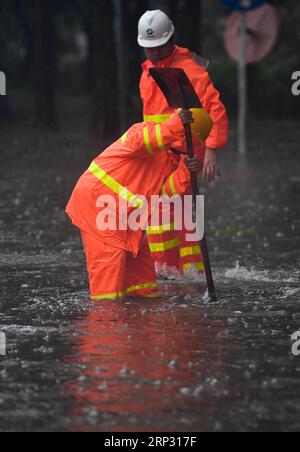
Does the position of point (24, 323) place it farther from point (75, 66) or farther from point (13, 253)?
point (75, 66)

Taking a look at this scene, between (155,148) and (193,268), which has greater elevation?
(155,148)

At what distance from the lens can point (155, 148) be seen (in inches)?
389

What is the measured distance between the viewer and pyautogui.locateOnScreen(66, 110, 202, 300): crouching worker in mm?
9898

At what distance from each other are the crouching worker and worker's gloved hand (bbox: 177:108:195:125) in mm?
68

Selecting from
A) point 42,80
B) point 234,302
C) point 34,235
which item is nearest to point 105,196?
point 234,302

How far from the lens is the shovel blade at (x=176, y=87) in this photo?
389 inches

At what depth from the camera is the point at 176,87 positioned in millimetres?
9891

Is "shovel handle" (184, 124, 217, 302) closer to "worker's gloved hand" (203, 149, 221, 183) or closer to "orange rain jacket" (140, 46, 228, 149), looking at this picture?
"worker's gloved hand" (203, 149, 221, 183)

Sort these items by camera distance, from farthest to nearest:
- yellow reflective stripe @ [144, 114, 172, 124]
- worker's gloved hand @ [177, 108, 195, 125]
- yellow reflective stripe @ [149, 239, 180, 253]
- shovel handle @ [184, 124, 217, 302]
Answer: yellow reflective stripe @ [149, 239, 180, 253] → yellow reflective stripe @ [144, 114, 172, 124] → shovel handle @ [184, 124, 217, 302] → worker's gloved hand @ [177, 108, 195, 125]

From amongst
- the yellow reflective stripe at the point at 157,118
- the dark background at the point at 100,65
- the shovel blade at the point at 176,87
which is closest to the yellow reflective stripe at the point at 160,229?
the yellow reflective stripe at the point at 157,118

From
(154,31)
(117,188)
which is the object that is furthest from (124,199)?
(154,31)

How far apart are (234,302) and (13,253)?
3.19m

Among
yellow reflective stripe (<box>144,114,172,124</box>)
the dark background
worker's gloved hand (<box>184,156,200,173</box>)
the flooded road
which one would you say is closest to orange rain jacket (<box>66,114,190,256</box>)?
worker's gloved hand (<box>184,156,200,173</box>)

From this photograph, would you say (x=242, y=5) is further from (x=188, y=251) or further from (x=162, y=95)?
(x=162, y=95)
